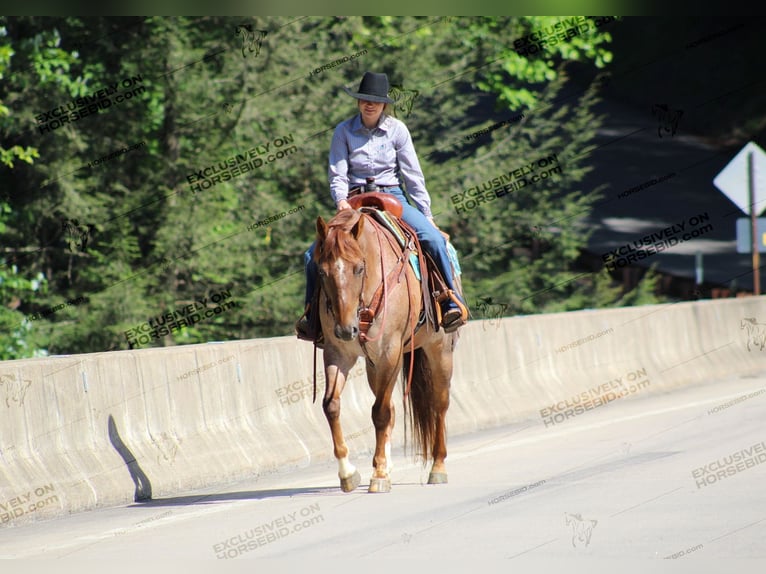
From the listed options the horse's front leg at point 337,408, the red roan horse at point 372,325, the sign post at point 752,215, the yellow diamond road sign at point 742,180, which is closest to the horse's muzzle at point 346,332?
the red roan horse at point 372,325

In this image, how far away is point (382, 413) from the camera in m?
11.6

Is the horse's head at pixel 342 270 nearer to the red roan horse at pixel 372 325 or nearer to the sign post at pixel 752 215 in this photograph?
the red roan horse at pixel 372 325

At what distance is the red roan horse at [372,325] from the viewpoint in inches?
422

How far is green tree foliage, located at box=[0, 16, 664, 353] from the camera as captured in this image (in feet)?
84.0

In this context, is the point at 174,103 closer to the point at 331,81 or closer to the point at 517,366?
the point at 331,81

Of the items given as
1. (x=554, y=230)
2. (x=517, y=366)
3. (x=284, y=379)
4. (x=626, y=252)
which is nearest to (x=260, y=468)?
(x=284, y=379)

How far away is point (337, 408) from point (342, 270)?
131 centimetres

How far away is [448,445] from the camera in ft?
50.0

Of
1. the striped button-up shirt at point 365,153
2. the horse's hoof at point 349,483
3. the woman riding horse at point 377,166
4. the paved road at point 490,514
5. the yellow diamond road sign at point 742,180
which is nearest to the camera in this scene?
the paved road at point 490,514

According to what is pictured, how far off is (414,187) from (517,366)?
5816 millimetres

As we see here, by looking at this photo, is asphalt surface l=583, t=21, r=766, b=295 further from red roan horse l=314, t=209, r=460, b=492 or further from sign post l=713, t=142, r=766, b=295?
red roan horse l=314, t=209, r=460, b=492

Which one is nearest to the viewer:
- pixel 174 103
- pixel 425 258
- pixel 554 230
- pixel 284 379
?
pixel 425 258

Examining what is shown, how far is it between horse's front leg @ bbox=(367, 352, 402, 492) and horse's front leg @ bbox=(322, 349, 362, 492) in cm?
18

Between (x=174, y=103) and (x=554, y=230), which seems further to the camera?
(x=554, y=230)
